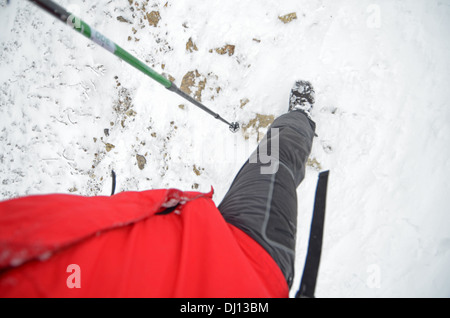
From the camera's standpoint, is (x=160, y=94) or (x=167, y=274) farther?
(x=160, y=94)

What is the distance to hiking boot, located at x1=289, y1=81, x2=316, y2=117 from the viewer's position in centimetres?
248

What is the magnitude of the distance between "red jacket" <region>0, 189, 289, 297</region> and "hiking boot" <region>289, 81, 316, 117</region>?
1880 mm

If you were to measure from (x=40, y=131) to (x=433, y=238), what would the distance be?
6954mm

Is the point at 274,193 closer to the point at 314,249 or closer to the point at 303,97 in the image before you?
the point at 314,249

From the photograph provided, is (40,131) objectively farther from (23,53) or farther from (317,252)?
(317,252)

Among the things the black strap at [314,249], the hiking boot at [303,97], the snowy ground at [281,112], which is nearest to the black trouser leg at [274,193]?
the black strap at [314,249]

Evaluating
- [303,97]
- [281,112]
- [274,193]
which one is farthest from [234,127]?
[274,193]

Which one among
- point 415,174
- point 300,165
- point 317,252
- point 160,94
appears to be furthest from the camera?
point 160,94

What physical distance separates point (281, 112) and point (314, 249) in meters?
1.99

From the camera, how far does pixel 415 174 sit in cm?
212

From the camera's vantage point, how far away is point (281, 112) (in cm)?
285

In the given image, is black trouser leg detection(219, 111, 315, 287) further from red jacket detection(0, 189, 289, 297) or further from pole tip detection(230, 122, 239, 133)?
pole tip detection(230, 122, 239, 133)

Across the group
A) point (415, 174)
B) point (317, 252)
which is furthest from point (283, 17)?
point (317, 252)

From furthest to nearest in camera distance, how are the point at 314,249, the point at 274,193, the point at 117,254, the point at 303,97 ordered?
1. the point at 303,97
2. the point at 274,193
3. the point at 314,249
4. the point at 117,254
